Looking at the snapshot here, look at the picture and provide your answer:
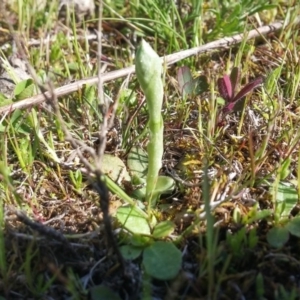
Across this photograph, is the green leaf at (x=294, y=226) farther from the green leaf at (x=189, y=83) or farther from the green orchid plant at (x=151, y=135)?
the green leaf at (x=189, y=83)

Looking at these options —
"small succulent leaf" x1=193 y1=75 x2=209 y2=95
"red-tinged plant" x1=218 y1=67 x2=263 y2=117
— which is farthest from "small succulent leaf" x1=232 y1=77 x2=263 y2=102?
"small succulent leaf" x1=193 y1=75 x2=209 y2=95

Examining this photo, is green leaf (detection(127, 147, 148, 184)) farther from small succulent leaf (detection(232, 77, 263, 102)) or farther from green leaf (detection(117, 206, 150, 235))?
small succulent leaf (detection(232, 77, 263, 102))

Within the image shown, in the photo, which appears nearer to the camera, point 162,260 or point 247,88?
point 162,260

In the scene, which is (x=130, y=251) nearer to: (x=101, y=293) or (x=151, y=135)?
(x=101, y=293)

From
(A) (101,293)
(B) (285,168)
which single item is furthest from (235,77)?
(A) (101,293)

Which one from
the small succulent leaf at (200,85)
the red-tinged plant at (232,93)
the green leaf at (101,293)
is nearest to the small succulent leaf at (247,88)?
the red-tinged plant at (232,93)
